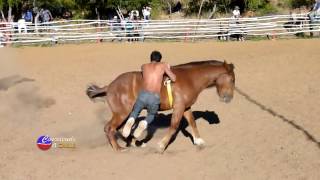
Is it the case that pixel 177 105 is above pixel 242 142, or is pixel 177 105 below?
above

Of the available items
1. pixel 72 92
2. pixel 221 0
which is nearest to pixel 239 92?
pixel 72 92

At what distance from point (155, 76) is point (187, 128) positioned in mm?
2264

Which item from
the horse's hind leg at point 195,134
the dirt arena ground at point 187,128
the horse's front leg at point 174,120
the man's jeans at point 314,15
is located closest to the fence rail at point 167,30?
the man's jeans at point 314,15

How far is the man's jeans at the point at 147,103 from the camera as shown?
8.82 m

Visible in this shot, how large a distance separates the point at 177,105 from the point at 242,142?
4.22ft

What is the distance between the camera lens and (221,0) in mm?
34781

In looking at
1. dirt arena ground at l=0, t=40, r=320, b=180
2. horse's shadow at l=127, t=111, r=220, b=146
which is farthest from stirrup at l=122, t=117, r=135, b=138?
horse's shadow at l=127, t=111, r=220, b=146

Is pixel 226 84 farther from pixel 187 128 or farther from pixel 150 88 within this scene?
pixel 187 128

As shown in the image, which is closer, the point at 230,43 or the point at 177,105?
the point at 177,105

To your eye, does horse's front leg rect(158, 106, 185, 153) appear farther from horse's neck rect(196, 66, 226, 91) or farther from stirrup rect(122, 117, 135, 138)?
stirrup rect(122, 117, 135, 138)

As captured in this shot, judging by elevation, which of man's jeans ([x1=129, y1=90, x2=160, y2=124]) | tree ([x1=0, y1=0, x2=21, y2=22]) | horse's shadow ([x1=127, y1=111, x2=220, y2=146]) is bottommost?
horse's shadow ([x1=127, y1=111, x2=220, y2=146])

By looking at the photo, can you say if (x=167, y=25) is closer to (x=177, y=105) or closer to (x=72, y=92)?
(x=72, y=92)

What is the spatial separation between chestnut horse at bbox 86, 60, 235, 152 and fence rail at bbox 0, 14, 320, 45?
1409 centimetres

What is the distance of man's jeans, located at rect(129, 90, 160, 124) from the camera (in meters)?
8.82
